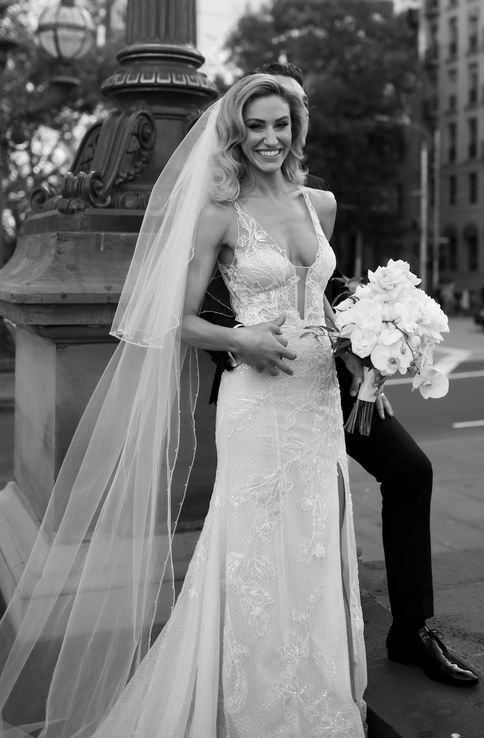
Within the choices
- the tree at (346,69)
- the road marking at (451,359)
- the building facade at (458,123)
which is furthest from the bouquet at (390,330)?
the building facade at (458,123)

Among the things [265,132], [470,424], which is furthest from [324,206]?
[470,424]

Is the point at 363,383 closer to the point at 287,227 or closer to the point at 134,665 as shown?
the point at 287,227

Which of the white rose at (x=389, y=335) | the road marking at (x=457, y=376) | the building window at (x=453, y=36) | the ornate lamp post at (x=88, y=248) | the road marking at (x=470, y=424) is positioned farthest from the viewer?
the building window at (x=453, y=36)

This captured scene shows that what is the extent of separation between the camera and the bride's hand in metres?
2.68

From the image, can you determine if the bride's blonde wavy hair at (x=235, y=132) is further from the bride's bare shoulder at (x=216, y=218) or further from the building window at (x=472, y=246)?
the building window at (x=472, y=246)

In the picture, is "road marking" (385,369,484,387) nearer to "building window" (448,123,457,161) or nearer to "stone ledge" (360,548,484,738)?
"stone ledge" (360,548,484,738)

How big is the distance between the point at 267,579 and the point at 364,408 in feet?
2.09

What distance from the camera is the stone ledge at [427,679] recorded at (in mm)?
2871

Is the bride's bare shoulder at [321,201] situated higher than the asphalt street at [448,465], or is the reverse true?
the bride's bare shoulder at [321,201]

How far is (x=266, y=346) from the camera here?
268 centimetres

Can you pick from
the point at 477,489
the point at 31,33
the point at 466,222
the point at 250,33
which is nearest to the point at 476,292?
the point at 466,222

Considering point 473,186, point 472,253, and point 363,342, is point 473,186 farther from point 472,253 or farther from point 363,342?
point 363,342

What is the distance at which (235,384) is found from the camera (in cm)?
288

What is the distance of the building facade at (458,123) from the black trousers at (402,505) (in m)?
46.5
